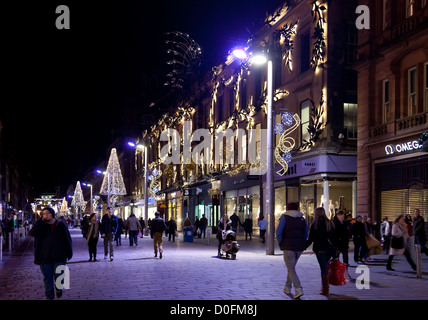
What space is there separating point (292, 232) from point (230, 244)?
30.4 feet

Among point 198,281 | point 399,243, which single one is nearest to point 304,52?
point 399,243

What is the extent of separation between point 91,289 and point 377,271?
26.8ft

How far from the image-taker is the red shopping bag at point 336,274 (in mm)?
10375

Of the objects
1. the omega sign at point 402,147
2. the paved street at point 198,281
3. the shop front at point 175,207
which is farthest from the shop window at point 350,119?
the shop front at point 175,207

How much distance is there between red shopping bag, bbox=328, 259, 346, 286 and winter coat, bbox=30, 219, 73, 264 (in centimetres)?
498

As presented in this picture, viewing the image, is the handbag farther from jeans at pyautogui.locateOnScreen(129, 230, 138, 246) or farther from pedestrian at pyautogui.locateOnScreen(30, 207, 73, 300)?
jeans at pyautogui.locateOnScreen(129, 230, 138, 246)

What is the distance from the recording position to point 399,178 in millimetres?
23109

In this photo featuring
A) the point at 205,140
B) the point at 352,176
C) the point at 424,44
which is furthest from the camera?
the point at 205,140

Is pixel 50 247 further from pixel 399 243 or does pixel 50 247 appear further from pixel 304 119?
pixel 304 119

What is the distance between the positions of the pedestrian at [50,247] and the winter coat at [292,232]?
388cm

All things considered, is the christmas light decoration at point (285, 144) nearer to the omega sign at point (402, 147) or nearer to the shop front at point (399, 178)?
the shop front at point (399, 178)

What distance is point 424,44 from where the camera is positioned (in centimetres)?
2162
